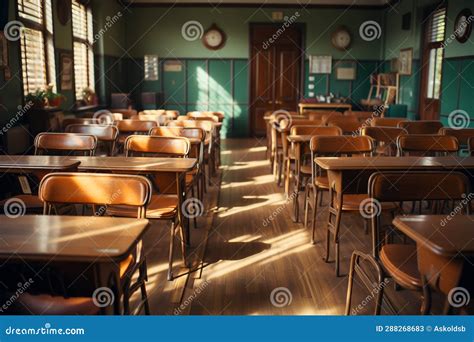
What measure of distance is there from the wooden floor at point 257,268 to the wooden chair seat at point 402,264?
60cm

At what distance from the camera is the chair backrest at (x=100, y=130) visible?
4.76 meters

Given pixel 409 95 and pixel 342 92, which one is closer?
pixel 409 95

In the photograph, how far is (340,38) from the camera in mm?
11742

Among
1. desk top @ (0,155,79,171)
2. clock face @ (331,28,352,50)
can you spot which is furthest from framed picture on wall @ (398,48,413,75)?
desk top @ (0,155,79,171)

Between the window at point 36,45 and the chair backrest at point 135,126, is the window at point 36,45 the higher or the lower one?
the higher one

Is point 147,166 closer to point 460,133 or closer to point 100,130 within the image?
point 100,130

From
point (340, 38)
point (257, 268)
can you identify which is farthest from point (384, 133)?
point (340, 38)

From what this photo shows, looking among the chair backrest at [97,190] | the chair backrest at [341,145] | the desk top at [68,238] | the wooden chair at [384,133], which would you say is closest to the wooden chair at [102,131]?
the chair backrest at [341,145]

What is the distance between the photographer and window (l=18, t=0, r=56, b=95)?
624 centimetres

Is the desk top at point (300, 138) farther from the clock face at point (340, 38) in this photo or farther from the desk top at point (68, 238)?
the clock face at point (340, 38)

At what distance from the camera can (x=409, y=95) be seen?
9797 millimetres

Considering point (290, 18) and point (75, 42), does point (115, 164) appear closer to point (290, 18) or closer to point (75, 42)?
point (75, 42)
